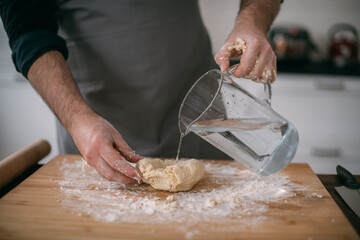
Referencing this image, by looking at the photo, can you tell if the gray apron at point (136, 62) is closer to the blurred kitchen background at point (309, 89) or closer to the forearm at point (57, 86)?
the forearm at point (57, 86)

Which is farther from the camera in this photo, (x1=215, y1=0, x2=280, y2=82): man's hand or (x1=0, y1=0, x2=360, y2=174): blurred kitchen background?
(x1=0, y1=0, x2=360, y2=174): blurred kitchen background

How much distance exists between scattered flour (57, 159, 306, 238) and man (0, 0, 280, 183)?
217 mm

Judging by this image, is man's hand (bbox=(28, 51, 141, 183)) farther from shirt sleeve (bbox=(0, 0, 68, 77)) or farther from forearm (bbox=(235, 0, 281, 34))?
forearm (bbox=(235, 0, 281, 34))

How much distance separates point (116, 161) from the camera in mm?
854

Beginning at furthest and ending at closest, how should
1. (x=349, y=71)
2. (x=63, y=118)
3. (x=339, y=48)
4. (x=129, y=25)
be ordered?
(x=339, y=48), (x=349, y=71), (x=129, y=25), (x=63, y=118)

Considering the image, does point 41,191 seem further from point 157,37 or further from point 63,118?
point 157,37

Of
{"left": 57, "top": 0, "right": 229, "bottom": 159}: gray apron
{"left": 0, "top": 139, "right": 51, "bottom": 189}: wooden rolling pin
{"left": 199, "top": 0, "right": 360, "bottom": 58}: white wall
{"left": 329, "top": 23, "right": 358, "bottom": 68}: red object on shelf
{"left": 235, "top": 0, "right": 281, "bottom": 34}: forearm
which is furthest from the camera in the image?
{"left": 199, "top": 0, "right": 360, "bottom": 58}: white wall

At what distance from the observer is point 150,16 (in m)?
1.25

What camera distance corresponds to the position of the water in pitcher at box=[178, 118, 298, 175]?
0.80 m

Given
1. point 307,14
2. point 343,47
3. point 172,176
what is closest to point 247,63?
point 172,176

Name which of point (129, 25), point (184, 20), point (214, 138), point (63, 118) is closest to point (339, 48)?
point (184, 20)

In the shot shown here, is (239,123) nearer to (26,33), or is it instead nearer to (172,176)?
(172,176)

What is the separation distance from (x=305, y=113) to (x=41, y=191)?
66.4 inches

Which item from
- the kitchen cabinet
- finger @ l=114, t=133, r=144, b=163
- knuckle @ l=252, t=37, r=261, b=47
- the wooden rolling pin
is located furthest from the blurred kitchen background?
finger @ l=114, t=133, r=144, b=163
